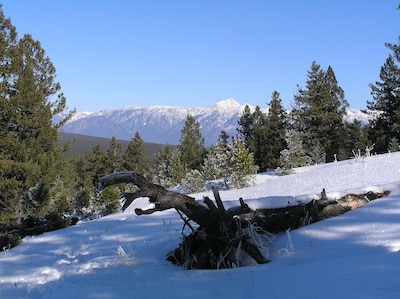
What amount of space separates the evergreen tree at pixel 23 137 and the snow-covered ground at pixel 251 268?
1153 centimetres

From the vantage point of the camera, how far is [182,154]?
38250 mm

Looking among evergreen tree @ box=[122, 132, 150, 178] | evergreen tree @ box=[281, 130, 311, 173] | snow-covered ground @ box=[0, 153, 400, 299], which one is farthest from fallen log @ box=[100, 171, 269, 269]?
evergreen tree @ box=[122, 132, 150, 178]

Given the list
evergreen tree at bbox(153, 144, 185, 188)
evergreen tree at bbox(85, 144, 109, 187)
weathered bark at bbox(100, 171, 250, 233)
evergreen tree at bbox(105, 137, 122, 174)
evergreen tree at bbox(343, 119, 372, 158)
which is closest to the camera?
weathered bark at bbox(100, 171, 250, 233)

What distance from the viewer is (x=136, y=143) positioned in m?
47.0

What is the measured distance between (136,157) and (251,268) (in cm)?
4388

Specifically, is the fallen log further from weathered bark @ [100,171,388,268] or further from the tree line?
the tree line

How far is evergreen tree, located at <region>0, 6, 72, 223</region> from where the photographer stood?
1664 cm

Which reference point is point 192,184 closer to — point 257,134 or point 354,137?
point 257,134

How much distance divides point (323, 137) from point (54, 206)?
25376 mm

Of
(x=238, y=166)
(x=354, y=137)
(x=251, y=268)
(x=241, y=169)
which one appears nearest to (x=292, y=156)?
(x=241, y=169)

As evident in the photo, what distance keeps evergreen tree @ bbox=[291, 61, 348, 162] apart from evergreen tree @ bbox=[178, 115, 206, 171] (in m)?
10.1

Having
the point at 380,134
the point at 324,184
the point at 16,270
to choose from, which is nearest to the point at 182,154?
the point at 380,134

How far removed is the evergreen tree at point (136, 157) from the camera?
150 feet

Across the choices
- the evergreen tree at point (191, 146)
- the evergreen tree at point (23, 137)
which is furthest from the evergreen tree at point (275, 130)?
the evergreen tree at point (23, 137)
